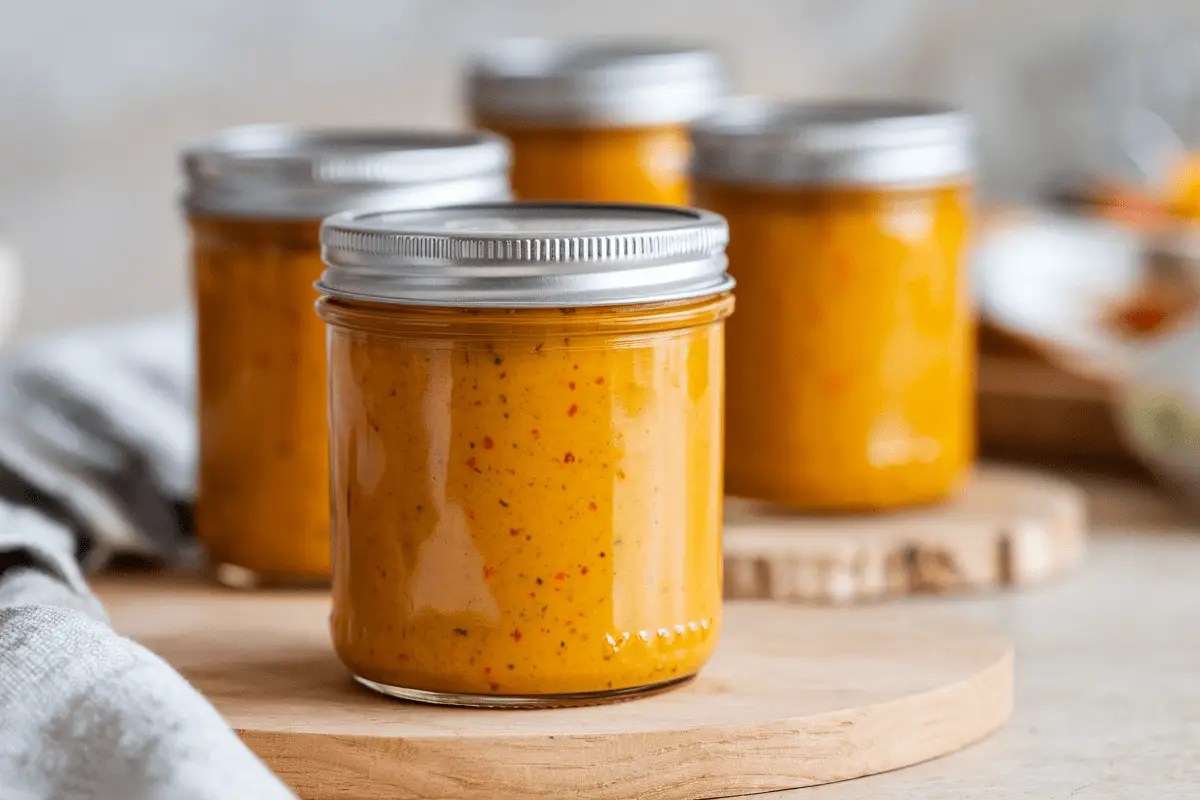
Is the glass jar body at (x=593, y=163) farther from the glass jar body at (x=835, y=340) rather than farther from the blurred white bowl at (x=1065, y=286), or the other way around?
the blurred white bowl at (x=1065, y=286)

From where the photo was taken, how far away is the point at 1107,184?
2.38 meters

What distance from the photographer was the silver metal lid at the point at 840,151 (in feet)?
4.21

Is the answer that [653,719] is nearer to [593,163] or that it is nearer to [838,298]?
[838,298]

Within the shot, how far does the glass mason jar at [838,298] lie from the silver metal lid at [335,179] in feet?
0.65

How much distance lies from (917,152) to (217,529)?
1.84 ft

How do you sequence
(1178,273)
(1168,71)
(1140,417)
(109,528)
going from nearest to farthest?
(109,528), (1140,417), (1178,273), (1168,71)

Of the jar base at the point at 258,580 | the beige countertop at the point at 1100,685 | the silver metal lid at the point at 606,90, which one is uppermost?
the silver metal lid at the point at 606,90

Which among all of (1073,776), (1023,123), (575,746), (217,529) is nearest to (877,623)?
(1073,776)

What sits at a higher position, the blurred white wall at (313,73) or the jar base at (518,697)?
the blurred white wall at (313,73)

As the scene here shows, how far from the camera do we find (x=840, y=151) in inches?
50.4

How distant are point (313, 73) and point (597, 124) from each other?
54.9 inches

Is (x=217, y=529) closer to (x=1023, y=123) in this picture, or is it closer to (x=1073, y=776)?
(x=1073, y=776)

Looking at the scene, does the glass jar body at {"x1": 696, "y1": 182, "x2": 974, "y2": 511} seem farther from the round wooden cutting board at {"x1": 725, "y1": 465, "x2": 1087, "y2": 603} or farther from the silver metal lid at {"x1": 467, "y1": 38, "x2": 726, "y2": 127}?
the silver metal lid at {"x1": 467, "y1": 38, "x2": 726, "y2": 127}

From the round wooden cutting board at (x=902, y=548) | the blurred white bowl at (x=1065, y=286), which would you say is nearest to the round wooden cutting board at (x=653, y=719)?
the round wooden cutting board at (x=902, y=548)
